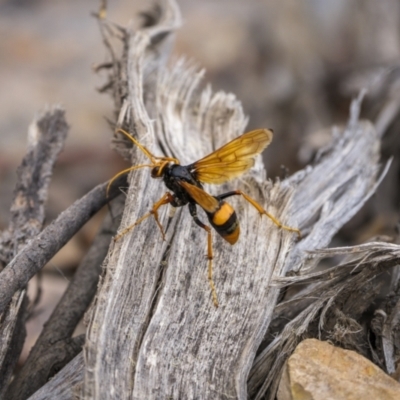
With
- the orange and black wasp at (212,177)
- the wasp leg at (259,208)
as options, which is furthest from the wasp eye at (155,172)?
the wasp leg at (259,208)

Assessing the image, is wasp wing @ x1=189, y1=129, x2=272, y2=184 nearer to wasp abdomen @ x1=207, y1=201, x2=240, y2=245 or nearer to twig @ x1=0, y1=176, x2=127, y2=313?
wasp abdomen @ x1=207, y1=201, x2=240, y2=245

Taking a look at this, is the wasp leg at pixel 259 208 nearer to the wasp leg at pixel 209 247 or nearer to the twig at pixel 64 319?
the wasp leg at pixel 209 247

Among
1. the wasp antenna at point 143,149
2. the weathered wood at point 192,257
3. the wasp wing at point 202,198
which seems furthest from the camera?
the wasp antenna at point 143,149

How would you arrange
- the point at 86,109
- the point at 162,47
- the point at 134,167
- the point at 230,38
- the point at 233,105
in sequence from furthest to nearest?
the point at 230,38
the point at 86,109
the point at 162,47
the point at 233,105
the point at 134,167

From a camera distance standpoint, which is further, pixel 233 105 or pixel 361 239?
pixel 361 239

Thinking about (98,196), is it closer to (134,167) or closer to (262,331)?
(134,167)

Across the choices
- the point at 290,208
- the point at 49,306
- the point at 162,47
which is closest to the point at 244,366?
the point at 290,208

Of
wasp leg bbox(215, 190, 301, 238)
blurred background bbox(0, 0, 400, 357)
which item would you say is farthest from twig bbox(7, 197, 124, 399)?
blurred background bbox(0, 0, 400, 357)
